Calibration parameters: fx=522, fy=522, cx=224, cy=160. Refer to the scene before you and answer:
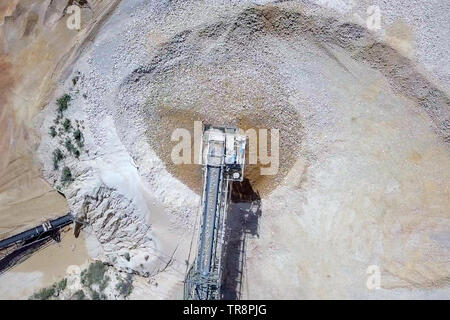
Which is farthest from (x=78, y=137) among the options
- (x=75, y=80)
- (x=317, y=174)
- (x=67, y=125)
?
(x=317, y=174)

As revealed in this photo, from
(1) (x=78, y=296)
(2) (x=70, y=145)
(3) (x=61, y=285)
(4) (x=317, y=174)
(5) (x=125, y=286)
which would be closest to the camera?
(1) (x=78, y=296)

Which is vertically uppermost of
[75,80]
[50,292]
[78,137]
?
[75,80]

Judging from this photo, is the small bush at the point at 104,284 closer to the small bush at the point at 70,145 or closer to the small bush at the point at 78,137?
the small bush at the point at 70,145

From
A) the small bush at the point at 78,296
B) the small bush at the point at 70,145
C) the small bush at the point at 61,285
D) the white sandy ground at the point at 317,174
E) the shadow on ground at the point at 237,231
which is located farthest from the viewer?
the small bush at the point at 70,145

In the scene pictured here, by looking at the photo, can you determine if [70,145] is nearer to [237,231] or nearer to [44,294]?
[44,294]

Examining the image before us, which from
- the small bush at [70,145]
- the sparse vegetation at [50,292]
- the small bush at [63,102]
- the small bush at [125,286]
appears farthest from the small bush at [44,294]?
the small bush at [63,102]
